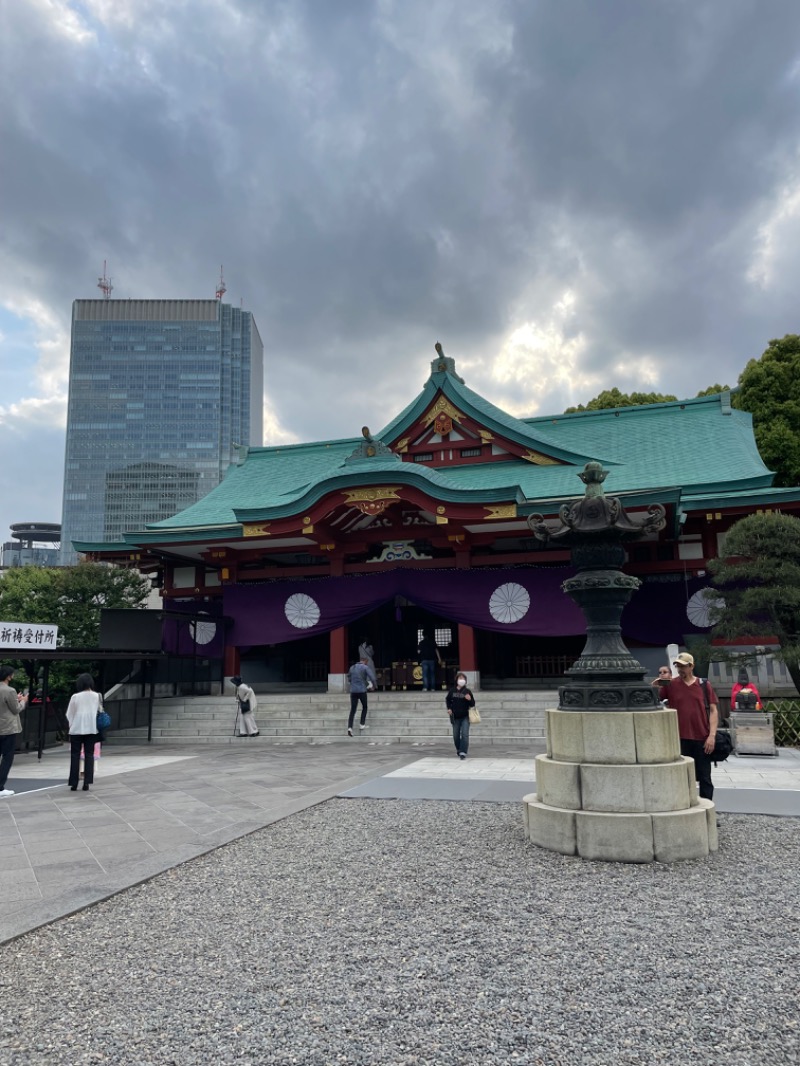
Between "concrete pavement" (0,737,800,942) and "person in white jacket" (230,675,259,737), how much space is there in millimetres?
1238

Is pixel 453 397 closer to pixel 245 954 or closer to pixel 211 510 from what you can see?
pixel 211 510

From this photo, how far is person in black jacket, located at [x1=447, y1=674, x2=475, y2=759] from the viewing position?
37.4 ft

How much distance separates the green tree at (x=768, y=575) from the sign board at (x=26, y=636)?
13.7m

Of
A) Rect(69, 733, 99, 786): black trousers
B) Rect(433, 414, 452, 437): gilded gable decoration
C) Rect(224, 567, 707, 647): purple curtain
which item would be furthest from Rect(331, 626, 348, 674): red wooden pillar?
Rect(69, 733, 99, 786): black trousers

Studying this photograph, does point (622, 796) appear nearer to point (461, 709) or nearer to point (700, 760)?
point (700, 760)

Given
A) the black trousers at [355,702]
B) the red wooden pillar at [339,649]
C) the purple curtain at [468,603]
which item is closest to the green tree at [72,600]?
the purple curtain at [468,603]

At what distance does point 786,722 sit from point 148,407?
418 feet

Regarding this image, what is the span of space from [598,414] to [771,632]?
11664mm

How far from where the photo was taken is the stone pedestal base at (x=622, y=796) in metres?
5.55

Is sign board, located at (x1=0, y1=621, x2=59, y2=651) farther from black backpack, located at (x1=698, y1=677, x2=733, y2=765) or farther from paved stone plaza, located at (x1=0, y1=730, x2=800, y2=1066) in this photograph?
black backpack, located at (x1=698, y1=677, x2=733, y2=765)

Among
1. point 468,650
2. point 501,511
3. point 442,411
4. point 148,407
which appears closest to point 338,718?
point 468,650

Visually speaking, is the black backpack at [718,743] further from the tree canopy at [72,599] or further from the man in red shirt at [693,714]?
the tree canopy at [72,599]

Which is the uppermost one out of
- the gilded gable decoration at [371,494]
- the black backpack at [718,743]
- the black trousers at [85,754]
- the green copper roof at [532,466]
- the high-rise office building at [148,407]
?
the high-rise office building at [148,407]

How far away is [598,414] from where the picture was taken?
24.3 metres
